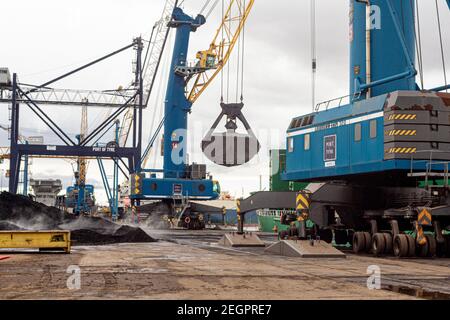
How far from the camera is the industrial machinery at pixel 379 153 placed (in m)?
20.5

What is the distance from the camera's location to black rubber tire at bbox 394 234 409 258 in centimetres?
1970

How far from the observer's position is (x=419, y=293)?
35.3 feet

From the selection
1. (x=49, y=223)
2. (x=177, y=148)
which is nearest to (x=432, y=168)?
(x=49, y=223)

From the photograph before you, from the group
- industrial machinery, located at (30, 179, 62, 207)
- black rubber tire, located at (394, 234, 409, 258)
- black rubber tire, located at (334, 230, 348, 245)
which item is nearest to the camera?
black rubber tire, located at (394, 234, 409, 258)

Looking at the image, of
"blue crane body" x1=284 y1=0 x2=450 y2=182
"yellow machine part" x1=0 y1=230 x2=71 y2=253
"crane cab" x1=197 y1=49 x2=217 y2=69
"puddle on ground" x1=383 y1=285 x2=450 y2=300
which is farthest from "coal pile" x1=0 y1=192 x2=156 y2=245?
"crane cab" x1=197 y1=49 x2=217 y2=69

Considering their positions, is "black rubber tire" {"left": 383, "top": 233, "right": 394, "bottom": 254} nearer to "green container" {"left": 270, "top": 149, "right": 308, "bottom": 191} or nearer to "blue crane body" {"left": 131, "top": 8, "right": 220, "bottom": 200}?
"green container" {"left": 270, "top": 149, "right": 308, "bottom": 191}

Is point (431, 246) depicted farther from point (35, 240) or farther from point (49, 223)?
point (49, 223)

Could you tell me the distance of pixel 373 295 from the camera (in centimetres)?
1008

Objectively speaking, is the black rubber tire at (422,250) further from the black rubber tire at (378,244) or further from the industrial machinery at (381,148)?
the black rubber tire at (378,244)

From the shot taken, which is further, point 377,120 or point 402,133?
point 377,120

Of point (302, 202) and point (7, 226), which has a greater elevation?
point (302, 202)

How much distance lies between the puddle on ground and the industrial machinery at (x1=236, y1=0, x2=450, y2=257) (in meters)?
8.48

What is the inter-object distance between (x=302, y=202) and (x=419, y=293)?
36.1 feet
